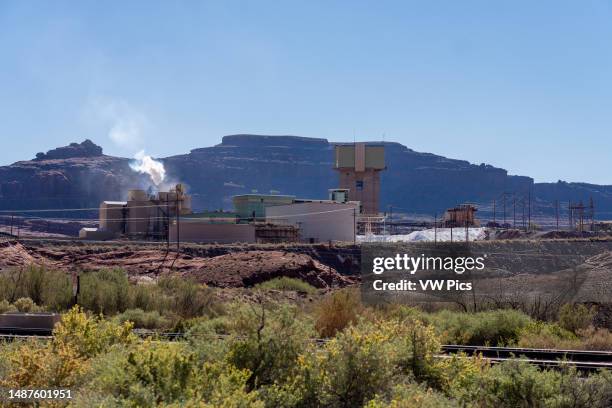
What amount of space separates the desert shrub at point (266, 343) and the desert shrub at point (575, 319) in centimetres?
1318

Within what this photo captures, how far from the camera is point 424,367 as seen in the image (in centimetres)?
1167

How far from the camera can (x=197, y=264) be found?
163 ft

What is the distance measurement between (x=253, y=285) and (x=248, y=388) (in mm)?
30350

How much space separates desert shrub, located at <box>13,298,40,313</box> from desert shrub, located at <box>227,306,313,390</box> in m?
16.8

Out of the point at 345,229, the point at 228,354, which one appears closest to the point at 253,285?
the point at 228,354

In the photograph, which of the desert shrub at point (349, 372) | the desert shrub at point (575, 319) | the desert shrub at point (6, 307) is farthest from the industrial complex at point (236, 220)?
the desert shrub at point (349, 372)

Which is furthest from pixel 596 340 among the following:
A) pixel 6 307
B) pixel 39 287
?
pixel 39 287

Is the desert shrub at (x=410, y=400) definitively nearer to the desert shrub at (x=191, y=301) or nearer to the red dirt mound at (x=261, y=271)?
the desert shrub at (x=191, y=301)

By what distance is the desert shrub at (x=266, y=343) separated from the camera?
10711 mm

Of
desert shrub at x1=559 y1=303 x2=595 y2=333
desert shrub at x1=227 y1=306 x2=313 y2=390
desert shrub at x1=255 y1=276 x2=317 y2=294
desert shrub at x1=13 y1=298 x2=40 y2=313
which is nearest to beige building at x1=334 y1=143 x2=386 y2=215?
desert shrub at x1=255 y1=276 x2=317 y2=294

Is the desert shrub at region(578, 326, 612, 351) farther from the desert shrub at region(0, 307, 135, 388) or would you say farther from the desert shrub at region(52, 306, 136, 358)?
the desert shrub at region(0, 307, 135, 388)

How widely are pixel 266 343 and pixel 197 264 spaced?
128ft

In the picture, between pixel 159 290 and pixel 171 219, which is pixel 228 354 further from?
pixel 171 219

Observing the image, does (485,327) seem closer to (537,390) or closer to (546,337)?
(546,337)
